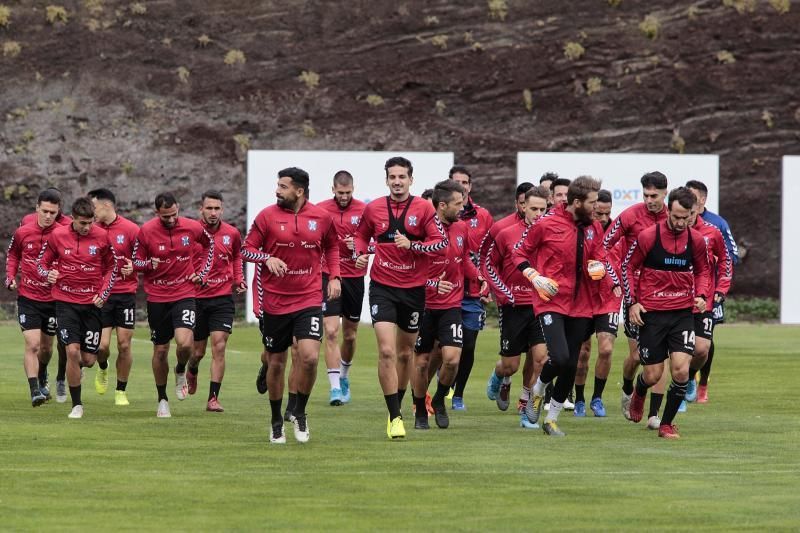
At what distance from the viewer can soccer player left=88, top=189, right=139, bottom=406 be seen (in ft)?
58.1

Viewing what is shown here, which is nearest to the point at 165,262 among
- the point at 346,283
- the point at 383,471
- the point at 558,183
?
the point at 346,283

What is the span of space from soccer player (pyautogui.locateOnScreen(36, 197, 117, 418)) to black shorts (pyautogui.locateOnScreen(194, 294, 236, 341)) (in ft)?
4.37

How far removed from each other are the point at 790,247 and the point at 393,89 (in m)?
16.1

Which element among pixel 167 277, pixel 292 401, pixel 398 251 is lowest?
pixel 292 401

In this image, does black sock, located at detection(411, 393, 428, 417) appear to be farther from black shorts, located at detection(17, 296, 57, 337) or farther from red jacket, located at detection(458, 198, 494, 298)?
black shorts, located at detection(17, 296, 57, 337)

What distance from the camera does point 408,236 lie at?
1475 cm

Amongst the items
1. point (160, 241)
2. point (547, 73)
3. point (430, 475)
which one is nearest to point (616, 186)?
point (547, 73)

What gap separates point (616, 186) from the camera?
34.0 metres

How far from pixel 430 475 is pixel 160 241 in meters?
6.12

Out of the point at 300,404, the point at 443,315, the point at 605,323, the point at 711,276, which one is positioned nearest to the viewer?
the point at 300,404

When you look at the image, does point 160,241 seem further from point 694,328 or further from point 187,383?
point 694,328

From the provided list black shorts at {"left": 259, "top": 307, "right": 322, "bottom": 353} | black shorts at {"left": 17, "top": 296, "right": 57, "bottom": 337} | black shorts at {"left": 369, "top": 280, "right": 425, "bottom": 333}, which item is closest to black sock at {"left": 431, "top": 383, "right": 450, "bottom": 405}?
black shorts at {"left": 369, "top": 280, "right": 425, "bottom": 333}

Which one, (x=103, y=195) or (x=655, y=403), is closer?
(x=655, y=403)

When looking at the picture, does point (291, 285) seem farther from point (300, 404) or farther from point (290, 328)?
point (300, 404)
